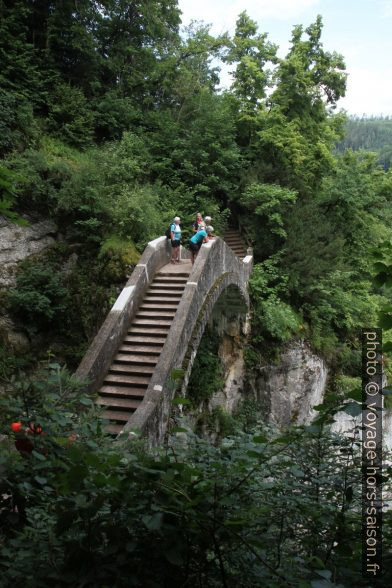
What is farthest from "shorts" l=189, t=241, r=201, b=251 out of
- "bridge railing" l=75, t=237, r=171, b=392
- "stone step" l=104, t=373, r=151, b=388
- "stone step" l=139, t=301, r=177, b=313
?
"stone step" l=104, t=373, r=151, b=388

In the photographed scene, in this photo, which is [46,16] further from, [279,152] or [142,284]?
[142,284]

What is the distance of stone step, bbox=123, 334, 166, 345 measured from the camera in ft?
26.0

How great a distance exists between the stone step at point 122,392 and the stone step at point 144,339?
1.08m

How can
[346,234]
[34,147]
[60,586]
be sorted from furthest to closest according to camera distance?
[346,234]
[34,147]
[60,586]

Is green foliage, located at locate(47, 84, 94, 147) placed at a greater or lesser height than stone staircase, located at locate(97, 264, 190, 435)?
greater

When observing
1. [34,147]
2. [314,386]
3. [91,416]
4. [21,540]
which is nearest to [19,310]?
[34,147]

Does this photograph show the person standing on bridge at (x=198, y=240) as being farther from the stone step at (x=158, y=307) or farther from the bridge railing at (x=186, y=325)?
the stone step at (x=158, y=307)

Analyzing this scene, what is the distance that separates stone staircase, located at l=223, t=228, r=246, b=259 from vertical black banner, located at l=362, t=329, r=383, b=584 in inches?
515

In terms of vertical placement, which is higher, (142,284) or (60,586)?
(142,284)

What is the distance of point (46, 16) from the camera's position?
46.4 feet

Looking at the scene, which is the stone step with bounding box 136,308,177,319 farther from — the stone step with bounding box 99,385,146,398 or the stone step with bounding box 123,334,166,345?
the stone step with bounding box 99,385,146,398

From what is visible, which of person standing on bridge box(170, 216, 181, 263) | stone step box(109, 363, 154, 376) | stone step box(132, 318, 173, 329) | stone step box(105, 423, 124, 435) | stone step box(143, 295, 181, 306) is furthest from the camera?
person standing on bridge box(170, 216, 181, 263)

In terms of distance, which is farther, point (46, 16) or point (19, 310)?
point (46, 16)

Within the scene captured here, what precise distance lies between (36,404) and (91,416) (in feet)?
1.81
